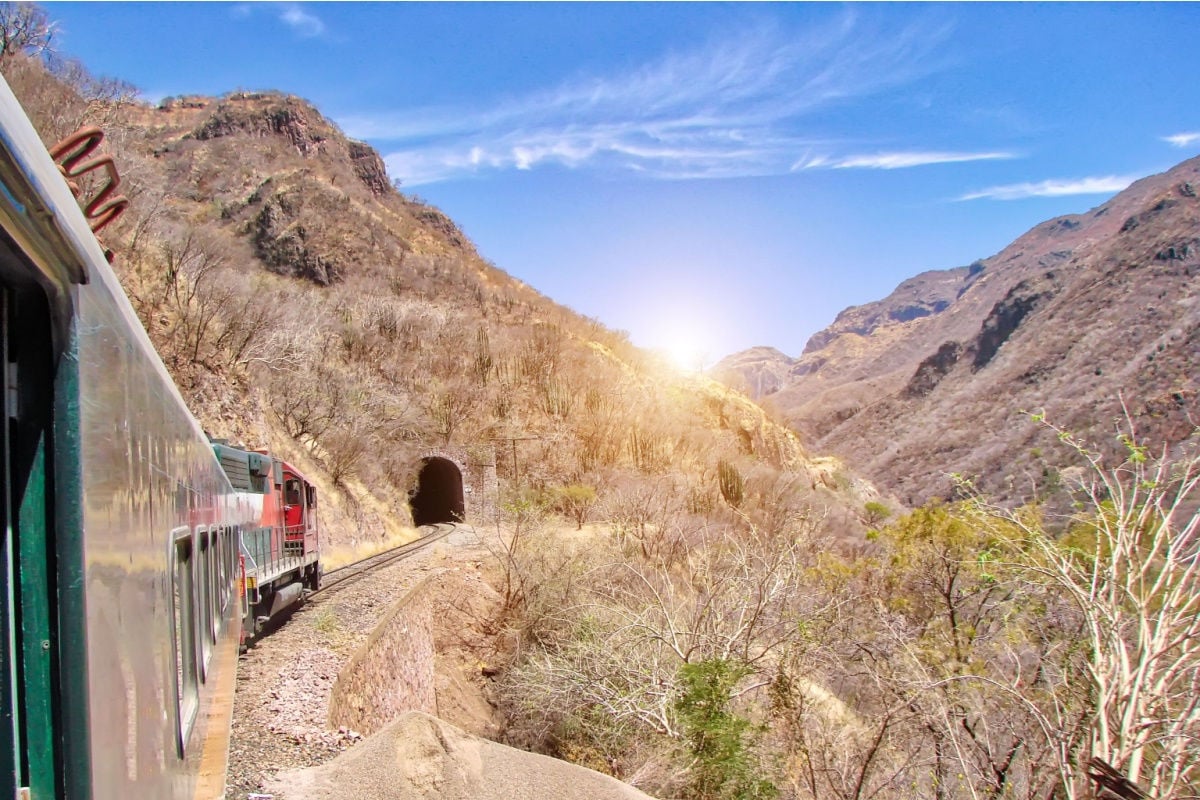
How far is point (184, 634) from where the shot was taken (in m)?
2.83

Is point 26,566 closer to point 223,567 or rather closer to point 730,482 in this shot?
point 223,567

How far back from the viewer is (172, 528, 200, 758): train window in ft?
8.23

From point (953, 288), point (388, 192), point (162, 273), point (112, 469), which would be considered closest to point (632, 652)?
point (112, 469)

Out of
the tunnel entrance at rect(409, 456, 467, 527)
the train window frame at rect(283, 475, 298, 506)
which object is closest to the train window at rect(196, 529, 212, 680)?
the train window frame at rect(283, 475, 298, 506)

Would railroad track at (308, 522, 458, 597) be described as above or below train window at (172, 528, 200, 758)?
below

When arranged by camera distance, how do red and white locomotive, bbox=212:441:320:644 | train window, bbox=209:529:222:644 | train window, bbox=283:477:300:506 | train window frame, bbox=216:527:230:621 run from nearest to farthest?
1. train window, bbox=209:529:222:644
2. train window frame, bbox=216:527:230:621
3. red and white locomotive, bbox=212:441:320:644
4. train window, bbox=283:477:300:506

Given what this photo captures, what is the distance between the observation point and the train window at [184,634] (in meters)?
2.51

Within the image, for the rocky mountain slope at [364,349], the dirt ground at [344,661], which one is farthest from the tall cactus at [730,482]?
the dirt ground at [344,661]

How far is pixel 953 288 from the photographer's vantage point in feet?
619

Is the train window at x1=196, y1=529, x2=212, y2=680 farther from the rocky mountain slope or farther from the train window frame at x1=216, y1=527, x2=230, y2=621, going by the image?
the rocky mountain slope

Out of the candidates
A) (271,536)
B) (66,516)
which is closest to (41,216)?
Answer: (66,516)

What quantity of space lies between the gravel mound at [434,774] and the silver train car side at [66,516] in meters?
5.47

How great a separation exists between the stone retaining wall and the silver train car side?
770 centimetres

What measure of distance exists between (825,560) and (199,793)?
13894mm
